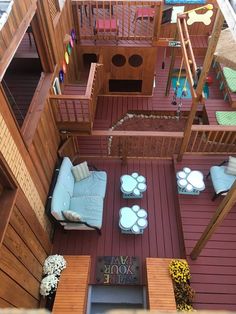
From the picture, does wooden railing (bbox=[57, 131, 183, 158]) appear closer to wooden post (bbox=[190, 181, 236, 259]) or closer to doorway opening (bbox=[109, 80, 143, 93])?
doorway opening (bbox=[109, 80, 143, 93])

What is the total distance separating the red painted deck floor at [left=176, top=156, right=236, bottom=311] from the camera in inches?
164

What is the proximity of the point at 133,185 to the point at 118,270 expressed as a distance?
63.8 inches

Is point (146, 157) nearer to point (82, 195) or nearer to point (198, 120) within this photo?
point (82, 195)

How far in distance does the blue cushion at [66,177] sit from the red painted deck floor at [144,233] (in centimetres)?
83

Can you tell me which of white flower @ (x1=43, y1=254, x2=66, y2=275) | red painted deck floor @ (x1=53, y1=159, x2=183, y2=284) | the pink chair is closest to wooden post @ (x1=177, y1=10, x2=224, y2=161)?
red painted deck floor @ (x1=53, y1=159, x2=183, y2=284)

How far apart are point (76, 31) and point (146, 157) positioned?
3.75 metres

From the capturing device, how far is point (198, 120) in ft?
25.1

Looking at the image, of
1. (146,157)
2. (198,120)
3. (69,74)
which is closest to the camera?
(146,157)

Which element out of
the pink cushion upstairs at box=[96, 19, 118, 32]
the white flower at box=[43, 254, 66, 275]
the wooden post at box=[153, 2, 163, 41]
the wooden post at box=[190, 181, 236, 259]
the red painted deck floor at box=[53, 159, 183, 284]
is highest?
the pink cushion upstairs at box=[96, 19, 118, 32]

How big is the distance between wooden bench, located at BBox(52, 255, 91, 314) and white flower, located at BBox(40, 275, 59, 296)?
0.10 m

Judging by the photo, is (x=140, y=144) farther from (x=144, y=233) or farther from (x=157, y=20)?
(x=157, y=20)

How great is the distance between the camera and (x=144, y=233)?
494 cm

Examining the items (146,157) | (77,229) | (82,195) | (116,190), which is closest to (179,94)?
(146,157)

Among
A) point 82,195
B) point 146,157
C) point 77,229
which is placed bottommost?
point 77,229
